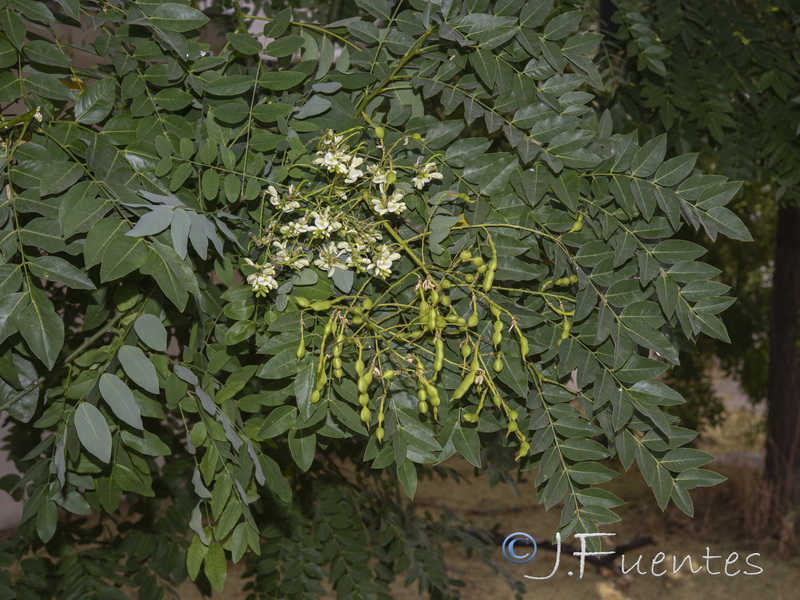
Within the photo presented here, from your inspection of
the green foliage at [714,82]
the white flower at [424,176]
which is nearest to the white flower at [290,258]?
the white flower at [424,176]

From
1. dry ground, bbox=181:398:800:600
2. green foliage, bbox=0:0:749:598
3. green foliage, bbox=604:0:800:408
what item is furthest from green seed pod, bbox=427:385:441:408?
dry ground, bbox=181:398:800:600

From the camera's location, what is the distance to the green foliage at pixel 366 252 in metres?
0.69

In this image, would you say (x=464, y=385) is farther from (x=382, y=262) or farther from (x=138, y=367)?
(x=138, y=367)

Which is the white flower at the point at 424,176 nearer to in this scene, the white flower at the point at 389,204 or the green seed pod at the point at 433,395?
the white flower at the point at 389,204

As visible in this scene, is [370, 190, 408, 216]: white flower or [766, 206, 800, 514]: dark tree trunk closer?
[370, 190, 408, 216]: white flower

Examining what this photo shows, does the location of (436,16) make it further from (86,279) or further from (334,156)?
(86,279)

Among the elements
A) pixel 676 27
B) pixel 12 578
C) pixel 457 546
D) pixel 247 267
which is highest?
pixel 676 27

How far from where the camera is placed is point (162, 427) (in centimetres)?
152

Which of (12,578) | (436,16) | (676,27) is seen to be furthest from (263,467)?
(676,27)

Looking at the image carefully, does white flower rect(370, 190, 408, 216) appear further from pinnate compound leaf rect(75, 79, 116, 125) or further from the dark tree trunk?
the dark tree trunk

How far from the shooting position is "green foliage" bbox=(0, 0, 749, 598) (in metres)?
0.69

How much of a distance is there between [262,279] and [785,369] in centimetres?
292

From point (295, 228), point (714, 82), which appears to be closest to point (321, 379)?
point (295, 228)

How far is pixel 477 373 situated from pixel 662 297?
19 cm
